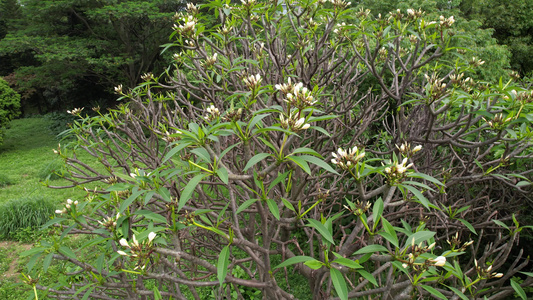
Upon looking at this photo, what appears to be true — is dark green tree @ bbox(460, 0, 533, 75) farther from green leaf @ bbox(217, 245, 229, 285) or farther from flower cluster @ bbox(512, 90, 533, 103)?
green leaf @ bbox(217, 245, 229, 285)

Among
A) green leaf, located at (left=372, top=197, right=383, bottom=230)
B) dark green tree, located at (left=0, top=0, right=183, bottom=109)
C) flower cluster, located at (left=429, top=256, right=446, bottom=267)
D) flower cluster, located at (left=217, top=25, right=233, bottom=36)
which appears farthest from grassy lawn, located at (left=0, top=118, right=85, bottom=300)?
dark green tree, located at (left=0, top=0, right=183, bottom=109)

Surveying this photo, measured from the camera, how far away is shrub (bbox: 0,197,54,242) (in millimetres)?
4855

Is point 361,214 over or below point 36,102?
over

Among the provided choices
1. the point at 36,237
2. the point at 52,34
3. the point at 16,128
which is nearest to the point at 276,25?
the point at 36,237

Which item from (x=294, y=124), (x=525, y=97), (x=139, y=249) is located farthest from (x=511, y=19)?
(x=139, y=249)

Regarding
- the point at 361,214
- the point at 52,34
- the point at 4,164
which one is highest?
the point at 361,214

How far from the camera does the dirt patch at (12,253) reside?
398 centimetres

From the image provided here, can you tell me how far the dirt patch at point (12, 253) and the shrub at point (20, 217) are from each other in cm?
13

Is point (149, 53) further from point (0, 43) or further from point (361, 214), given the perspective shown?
point (361, 214)

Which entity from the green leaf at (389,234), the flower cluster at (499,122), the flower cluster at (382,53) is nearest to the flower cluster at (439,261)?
the green leaf at (389,234)

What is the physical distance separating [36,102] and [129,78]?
15580mm

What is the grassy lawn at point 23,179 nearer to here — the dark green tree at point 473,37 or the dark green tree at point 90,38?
the dark green tree at point 90,38

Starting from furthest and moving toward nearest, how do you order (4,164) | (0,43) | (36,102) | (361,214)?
(36,102) → (0,43) → (4,164) → (361,214)

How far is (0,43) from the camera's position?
455 inches
